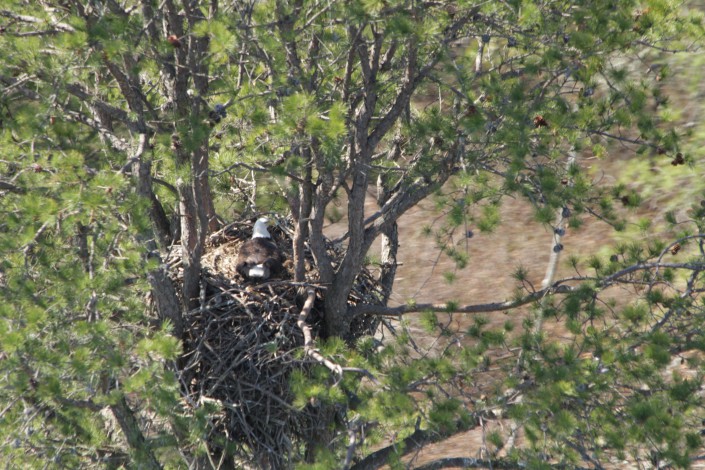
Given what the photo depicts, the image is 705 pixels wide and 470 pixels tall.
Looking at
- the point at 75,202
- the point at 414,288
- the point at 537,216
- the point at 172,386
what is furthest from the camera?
the point at 414,288

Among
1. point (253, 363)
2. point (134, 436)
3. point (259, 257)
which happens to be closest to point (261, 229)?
point (259, 257)

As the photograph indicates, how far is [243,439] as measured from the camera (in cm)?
485

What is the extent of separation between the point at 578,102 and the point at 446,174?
29.3 inches

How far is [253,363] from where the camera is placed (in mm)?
4727

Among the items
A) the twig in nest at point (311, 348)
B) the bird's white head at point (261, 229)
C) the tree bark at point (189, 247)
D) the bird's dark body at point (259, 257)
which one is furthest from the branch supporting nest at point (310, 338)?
the tree bark at point (189, 247)

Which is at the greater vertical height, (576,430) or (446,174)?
(446,174)

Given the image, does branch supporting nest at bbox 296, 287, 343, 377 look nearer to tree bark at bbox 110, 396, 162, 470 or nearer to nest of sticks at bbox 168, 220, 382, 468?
nest of sticks at bbox 168, 220, 382, 468

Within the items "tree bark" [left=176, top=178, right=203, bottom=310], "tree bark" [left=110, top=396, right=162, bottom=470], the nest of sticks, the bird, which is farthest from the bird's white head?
"tree bark" [left=110, top=396, right=162, bottom=470]

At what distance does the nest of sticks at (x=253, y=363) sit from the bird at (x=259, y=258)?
2.8 inches

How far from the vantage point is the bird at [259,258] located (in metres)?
4.98

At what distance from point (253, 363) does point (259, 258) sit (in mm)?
627

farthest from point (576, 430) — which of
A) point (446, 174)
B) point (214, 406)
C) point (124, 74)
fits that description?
point (124, 74)

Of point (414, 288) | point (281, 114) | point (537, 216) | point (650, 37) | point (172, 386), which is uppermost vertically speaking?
point (650, 37)

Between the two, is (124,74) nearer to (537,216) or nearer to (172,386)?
(172,386)
